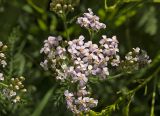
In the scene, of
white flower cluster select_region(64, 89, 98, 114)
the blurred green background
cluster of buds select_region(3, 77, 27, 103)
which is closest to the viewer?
white flower cluster select_region(64, 89, 98, 114)

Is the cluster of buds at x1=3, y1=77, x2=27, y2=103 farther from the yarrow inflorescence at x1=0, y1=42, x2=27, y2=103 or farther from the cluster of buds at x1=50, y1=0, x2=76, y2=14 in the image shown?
the cluster of buds at x1=50, y1=0, x2=76, y2=14

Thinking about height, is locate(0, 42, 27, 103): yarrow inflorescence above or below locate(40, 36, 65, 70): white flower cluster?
below

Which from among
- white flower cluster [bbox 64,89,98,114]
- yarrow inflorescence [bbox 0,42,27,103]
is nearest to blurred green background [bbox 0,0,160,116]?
yarrow inflorescence [bbox 0,42,27,103]

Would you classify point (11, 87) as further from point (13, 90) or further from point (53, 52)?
point (53, 52)

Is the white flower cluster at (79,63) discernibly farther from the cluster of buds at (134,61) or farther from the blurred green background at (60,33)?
the blurred green background at (60,33)

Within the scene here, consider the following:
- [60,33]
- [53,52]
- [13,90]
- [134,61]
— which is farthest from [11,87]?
[60,33]

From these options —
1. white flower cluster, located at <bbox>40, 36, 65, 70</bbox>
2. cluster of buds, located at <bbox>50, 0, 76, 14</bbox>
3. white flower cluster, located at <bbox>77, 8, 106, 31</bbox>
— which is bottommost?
white flower cluster, located at <bbox>40, 36, 65, 70</bbox>

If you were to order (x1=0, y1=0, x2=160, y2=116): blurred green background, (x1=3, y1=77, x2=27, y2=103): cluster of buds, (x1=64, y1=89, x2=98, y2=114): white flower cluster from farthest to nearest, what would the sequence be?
(x1=0, y1=0, x2=160, y2=116): blurred green background < (x1=3, y1=77, x2=27, y2=103): cluster of buds < (x1=64, y1=89, x2=98, y2=114): white flower cluster

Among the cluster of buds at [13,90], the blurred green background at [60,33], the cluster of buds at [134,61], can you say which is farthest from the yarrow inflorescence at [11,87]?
the blurred green background at [60,33]
